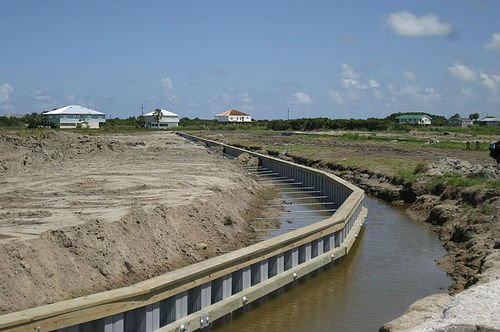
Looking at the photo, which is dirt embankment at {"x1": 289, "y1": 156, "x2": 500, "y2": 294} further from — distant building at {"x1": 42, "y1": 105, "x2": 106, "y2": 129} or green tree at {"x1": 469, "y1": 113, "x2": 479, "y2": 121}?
green tree at {"x1": 469, "y1": 113, "x2": 479, "y2": 121}

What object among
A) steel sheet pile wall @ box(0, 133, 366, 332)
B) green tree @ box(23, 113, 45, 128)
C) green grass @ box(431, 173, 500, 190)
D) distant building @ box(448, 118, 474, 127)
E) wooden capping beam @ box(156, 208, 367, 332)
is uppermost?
distant building @ box(448, 118, 474, 127)

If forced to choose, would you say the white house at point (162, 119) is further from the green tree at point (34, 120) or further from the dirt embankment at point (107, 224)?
the dirt embankment at point (107, 224)

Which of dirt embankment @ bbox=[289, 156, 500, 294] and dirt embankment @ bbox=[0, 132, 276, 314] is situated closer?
dirt embankment @ bbox=[0, 132, 276, 314]

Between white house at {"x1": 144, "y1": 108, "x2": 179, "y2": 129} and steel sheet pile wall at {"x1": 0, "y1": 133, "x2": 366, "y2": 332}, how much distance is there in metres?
136

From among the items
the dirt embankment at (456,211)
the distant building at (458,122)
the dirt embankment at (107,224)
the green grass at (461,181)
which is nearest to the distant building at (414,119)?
the distant building at (458,122)

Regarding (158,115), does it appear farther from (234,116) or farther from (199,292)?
(199,292)

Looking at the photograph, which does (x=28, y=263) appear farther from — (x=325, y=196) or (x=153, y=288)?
(x=325, y=196)

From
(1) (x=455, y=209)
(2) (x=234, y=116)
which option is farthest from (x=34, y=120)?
(1) (x=455, y=209)

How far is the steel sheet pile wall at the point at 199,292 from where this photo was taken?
8281 millimetres

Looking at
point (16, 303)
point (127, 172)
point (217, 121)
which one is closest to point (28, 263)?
point (16, 303)

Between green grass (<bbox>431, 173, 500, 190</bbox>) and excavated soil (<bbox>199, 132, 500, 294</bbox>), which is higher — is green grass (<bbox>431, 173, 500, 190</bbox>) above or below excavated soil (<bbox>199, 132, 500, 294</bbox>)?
above

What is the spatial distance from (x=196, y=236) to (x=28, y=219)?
4091mm

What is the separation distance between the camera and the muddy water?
36.5 feet

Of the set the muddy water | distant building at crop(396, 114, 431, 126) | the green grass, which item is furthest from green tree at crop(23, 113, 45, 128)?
the muddy water
